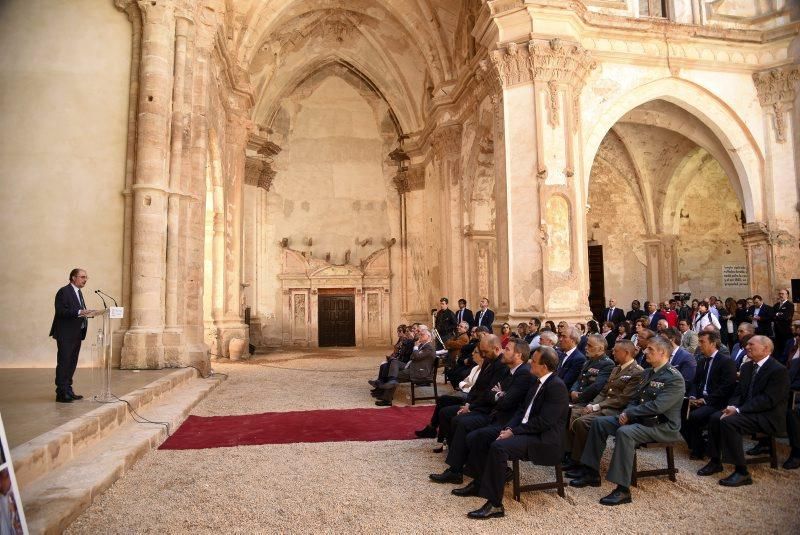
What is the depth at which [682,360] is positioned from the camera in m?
6.18

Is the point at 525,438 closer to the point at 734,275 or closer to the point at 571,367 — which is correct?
the point at 571,367

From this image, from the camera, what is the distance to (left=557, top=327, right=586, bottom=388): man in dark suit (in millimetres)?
6625

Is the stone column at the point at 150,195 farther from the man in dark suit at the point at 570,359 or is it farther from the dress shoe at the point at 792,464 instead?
the dress shoe at the point at 792,464

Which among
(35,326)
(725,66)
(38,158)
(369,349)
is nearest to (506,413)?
(35,326)

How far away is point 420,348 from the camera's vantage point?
8602 millimetres

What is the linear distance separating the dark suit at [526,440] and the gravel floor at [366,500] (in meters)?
0.27

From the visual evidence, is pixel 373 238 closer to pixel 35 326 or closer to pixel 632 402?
pixel 35 326

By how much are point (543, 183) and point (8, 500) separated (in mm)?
10953

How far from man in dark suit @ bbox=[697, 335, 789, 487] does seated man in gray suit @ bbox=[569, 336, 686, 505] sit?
1.55ft

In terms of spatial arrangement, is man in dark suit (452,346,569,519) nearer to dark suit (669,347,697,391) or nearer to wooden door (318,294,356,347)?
dark suit (669,347,697,391)

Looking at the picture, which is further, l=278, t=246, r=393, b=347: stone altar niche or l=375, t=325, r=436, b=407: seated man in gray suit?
l=278, t=246, r=393, b=347: stone altar niche

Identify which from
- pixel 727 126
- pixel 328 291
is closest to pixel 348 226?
pixel 328 291

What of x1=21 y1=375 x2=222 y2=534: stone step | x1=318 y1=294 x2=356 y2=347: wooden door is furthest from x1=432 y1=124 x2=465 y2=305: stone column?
x1=21 y1=375 x2=222 y2=534: stone step

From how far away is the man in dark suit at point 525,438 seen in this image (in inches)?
161
